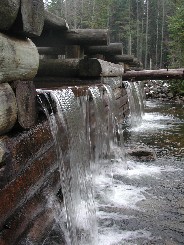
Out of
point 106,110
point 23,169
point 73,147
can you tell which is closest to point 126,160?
point 106,110

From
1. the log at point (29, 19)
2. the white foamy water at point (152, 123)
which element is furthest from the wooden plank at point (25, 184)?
the white foamy water at point (152, 123)

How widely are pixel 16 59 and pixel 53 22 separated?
4202 millimetres

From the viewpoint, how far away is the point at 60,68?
8328 mm

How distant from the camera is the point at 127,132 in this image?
484 inches

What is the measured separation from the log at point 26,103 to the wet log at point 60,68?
4435 mm

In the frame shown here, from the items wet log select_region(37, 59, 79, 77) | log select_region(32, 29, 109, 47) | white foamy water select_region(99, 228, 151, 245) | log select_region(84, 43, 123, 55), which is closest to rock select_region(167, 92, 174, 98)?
log select_region(84, 43, 123, 55)

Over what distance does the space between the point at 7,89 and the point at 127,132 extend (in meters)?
9.38

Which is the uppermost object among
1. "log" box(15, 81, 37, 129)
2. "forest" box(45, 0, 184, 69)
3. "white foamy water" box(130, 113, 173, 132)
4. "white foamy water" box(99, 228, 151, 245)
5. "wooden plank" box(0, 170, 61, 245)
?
"forest" box(45, 0, 184, 69)

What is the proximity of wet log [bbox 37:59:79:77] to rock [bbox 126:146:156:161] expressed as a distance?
2394mm

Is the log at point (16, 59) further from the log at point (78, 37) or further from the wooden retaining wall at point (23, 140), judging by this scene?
the log at point (78, 37)

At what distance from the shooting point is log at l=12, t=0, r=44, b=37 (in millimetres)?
3295

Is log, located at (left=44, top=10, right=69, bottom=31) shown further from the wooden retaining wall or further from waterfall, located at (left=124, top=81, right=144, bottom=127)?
waterfall, located at (left=124, top=81, right=144, bottom=127)

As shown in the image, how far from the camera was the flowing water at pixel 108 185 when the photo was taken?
4.55 meters

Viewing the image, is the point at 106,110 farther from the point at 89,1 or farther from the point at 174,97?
the point at 89,1
